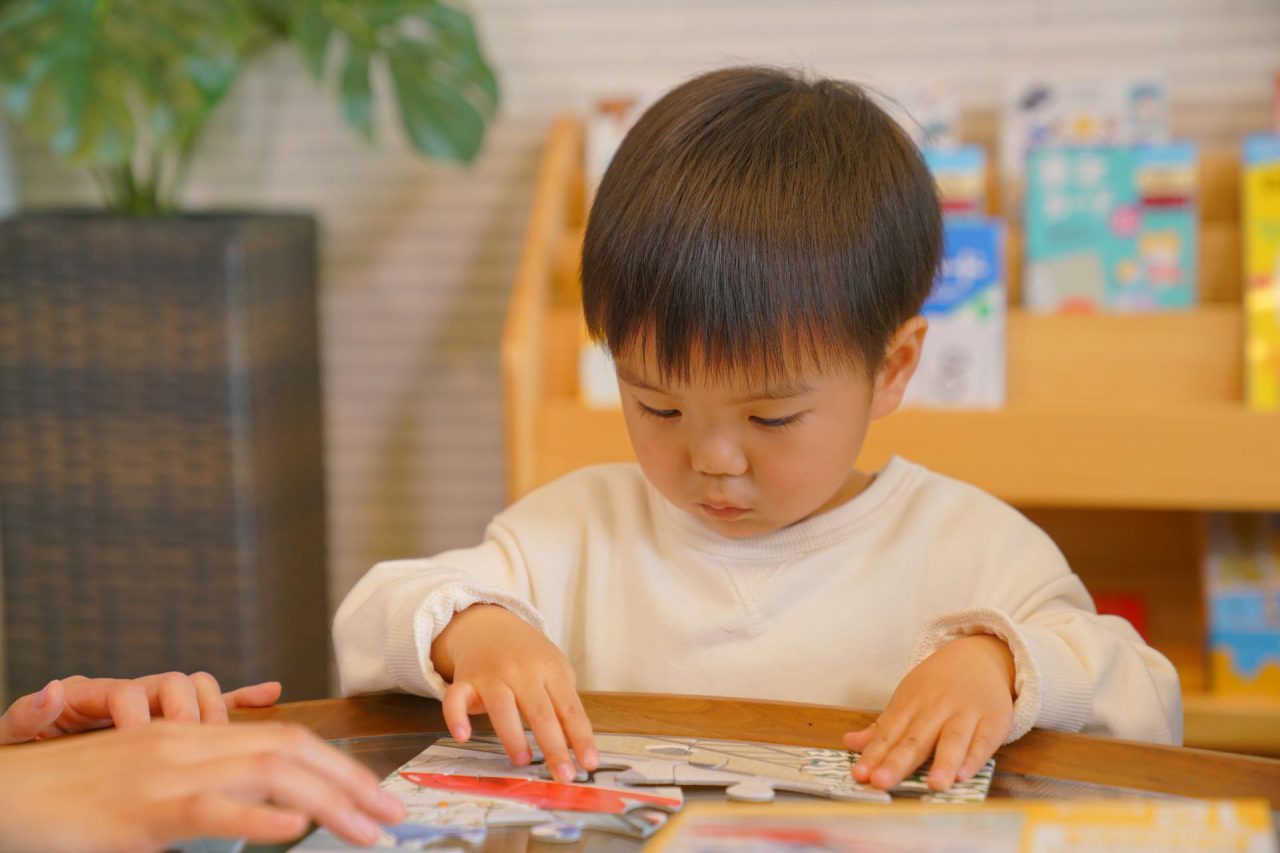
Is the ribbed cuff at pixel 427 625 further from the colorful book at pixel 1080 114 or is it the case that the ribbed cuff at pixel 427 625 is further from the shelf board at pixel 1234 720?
the colorful book at pixel 1080 114

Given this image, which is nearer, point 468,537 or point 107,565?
point 107,565

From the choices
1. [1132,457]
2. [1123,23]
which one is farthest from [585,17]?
[1132,457]

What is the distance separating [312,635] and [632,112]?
1078 mm

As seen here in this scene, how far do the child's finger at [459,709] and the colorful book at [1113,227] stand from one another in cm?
142

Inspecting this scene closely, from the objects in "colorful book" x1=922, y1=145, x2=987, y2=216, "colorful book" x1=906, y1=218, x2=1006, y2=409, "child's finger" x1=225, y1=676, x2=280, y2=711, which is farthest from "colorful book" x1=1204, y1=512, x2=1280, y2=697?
"child's finger" x1=225, y1=676, x2=280, y2=711

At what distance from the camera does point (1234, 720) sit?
1826mm

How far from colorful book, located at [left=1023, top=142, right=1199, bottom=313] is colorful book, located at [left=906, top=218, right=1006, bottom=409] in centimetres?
11

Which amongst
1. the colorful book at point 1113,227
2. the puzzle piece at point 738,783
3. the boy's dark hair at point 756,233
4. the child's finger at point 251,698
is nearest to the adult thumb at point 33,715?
the child's finger at point 251,698

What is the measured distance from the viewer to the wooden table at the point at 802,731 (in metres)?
0.74

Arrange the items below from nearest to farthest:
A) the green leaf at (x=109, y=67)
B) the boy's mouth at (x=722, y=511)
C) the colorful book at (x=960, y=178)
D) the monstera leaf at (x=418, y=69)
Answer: the boy's mouth at (x=722, y=511) < the green leaf at (x=109, y=67) < the colorful book at (x=960, y=178) < the monstera leaf at (x=418, y=69)

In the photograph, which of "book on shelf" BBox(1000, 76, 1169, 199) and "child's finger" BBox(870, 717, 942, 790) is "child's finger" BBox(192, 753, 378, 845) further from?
"book on shelf" BBox(1000, 76, 1169, 199)

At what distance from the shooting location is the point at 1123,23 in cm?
→ 220

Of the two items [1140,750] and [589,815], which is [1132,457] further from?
[589,815]

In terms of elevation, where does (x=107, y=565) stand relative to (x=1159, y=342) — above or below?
below
